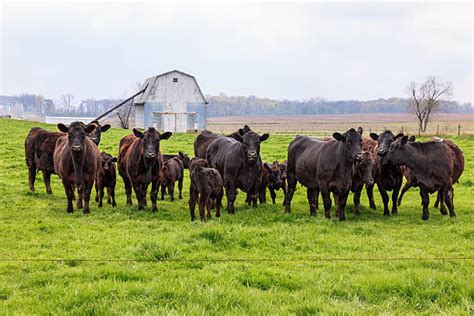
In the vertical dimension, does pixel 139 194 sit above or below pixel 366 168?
below

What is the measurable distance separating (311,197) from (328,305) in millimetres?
6691

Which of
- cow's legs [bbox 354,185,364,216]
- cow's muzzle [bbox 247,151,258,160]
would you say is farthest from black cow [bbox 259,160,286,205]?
cow's legs [bbox 354,185,364,216]

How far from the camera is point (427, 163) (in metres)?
12.1

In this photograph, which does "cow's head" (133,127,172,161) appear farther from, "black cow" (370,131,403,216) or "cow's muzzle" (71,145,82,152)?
"black cow" (370,131,403,216)

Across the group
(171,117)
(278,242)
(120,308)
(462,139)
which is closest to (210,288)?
(120,308)

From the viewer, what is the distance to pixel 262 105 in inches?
6024

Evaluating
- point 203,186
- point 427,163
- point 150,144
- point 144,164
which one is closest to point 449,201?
point 427,163

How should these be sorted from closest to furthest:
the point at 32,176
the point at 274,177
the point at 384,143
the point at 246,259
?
1. the point at 246,259
2. the point at 384,143
3. the point at 274,177
4. the point at 32,176

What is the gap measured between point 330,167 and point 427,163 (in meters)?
2.43

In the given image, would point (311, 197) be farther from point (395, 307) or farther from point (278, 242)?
point (395, 307)

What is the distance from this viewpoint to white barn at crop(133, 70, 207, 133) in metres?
50.1

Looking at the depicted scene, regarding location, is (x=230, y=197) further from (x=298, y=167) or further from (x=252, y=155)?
(x=298, y=167)

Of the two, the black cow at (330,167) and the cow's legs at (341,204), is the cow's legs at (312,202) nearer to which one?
the black cow at (330,167)

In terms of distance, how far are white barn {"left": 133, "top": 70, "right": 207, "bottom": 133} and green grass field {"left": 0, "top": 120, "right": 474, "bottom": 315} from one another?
124 feet
